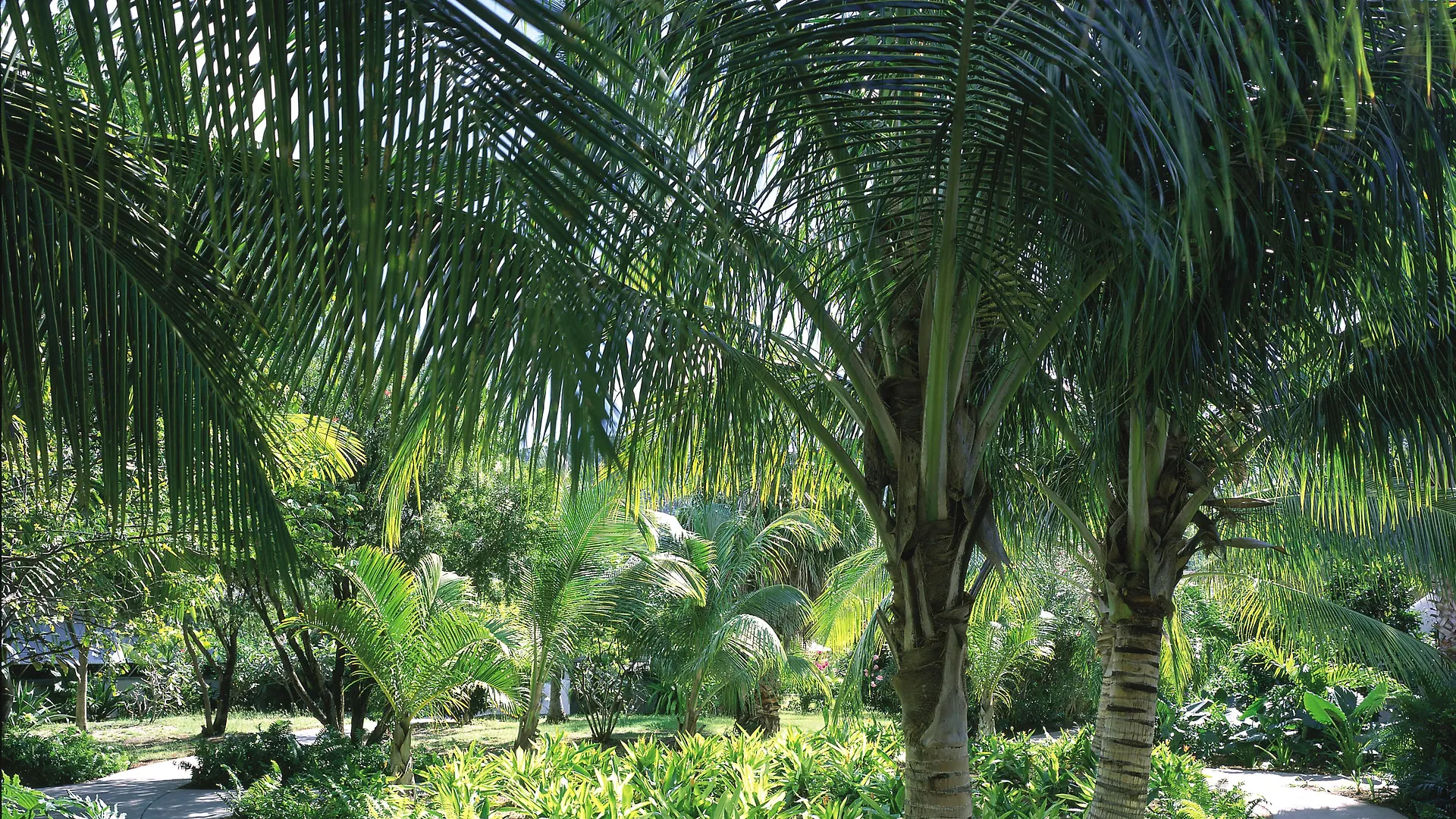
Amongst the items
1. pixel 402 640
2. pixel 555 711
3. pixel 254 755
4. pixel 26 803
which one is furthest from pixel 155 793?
pixel 555 711

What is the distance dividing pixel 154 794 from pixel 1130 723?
11508 mm

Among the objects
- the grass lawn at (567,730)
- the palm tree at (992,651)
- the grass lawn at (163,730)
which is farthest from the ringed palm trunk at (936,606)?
the grass lawn at (163,730)

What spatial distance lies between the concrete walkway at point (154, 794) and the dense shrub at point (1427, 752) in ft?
40.5

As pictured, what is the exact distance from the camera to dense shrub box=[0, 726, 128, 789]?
12953mm

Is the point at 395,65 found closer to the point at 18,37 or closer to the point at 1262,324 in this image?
the point at 18,37

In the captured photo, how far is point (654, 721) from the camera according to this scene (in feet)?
68.6

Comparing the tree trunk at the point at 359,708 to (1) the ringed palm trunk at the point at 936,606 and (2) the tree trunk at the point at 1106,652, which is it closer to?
(2) the tree trunk at the point at 1106,652

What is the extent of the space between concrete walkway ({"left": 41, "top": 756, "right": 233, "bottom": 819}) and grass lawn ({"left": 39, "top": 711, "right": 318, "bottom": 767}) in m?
1.55

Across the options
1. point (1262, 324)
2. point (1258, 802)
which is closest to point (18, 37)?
point (1262, 324)

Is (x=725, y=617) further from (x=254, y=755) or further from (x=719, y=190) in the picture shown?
(x=719, y=190)

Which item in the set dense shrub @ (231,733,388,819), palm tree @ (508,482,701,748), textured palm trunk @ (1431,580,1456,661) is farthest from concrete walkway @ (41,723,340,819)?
textured palm trunk @ (1431,580,1456,661)

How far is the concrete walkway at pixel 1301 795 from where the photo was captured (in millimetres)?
10922

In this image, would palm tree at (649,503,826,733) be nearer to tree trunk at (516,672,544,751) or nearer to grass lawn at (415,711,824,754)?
grass lawn at (415,711,824,754)

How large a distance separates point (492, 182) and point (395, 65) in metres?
0.24
